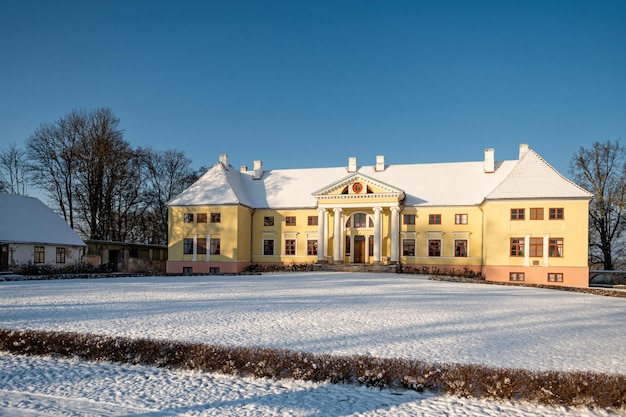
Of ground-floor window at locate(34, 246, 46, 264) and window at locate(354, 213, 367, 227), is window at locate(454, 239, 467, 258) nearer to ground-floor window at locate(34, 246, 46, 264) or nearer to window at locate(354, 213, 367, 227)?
window at locate(354, 213, 367, 227)

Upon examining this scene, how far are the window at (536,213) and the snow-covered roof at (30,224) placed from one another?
33.9m

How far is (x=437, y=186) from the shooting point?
3831 centimetres

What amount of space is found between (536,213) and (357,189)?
43.0 feet

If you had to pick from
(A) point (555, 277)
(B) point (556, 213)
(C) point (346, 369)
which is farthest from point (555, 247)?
(C) point (346, 369)

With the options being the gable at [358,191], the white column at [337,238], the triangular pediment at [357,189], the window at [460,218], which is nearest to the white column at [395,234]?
the gable at [358,191]

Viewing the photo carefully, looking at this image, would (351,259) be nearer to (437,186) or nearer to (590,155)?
(437,186)

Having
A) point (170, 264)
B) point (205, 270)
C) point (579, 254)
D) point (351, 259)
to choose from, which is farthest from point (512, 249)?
point (170, 264)

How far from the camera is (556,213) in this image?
32.2 m

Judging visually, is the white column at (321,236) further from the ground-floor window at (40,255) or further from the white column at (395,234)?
the ground-floor window at (40,255)

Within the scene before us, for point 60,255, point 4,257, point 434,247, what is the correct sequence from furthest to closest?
point 434,247 < point 60,255 < point 4,257

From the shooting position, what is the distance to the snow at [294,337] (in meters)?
6.32

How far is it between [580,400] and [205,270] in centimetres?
3460

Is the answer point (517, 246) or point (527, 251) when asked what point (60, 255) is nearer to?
point (517, 246)

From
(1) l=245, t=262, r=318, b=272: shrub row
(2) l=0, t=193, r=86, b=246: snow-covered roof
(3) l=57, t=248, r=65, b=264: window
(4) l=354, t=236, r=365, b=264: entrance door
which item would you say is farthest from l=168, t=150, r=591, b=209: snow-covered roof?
(3) l=57, t=248, r=65, b=264: window
